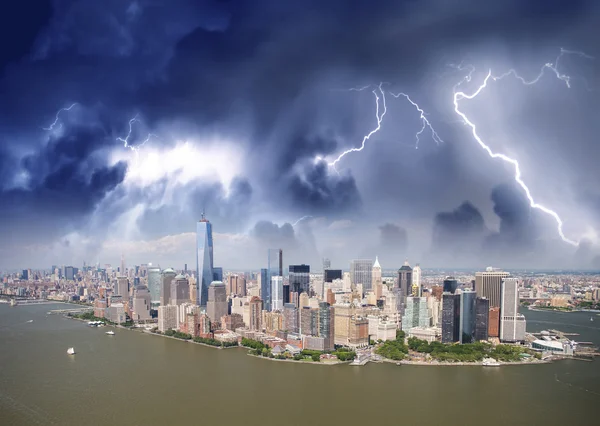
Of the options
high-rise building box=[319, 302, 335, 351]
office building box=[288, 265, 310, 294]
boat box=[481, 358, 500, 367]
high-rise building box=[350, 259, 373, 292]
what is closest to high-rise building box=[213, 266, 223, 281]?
office building box=[288, 265, 310, 294]

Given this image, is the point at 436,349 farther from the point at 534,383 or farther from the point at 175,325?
the point at 175,325

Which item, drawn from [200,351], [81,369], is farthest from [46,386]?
[200,351]

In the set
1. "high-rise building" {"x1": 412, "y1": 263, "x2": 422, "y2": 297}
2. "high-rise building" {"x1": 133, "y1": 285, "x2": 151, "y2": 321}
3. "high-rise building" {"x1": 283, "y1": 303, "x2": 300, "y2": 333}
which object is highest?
"high-rise building" {"x1": 412, "y1": 263, "x2": 422, "y2": 297}

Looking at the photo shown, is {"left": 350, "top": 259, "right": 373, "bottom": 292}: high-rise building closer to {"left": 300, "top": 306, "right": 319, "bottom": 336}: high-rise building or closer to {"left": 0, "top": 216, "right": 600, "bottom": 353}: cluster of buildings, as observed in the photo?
{"left": 0, "top": 216, "right": 600, "bottom": 353}: cluster of buildings

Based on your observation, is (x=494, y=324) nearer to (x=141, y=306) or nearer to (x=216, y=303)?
(x=216, y=303)

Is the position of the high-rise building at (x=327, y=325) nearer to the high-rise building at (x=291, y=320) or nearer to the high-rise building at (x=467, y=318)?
the high-rise building at (x=291, y=320)

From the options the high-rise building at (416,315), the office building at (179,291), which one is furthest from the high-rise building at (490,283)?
the office building at (179,291)

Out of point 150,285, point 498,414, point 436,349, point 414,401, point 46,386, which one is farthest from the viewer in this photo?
point 150,285
